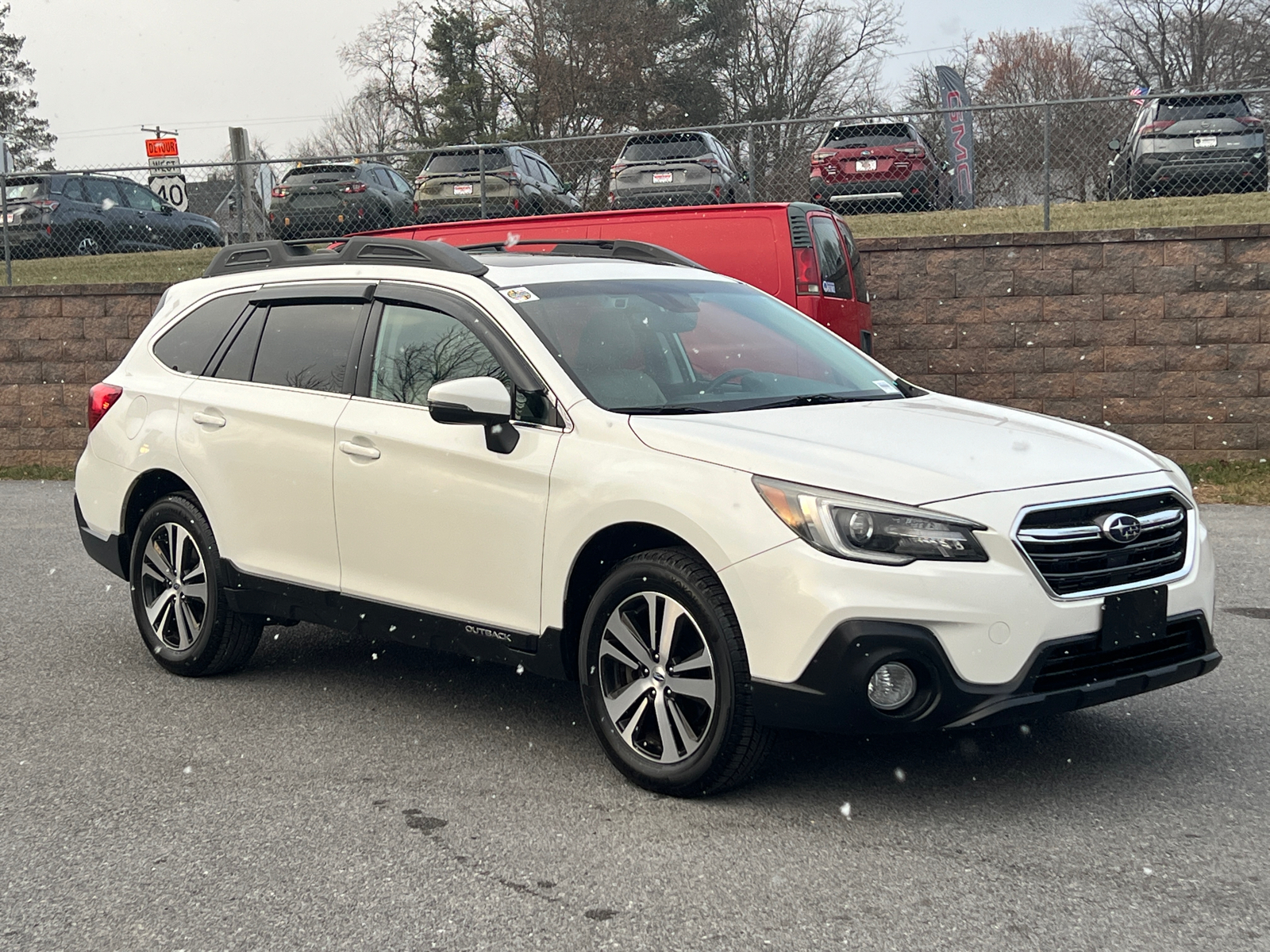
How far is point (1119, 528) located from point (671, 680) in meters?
1.39

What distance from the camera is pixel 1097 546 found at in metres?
4.02

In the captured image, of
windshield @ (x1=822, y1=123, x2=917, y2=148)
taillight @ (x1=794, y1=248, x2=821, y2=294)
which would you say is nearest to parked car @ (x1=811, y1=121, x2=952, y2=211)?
windshield @ (x1=822, y1=123, x2=917, y2=148)

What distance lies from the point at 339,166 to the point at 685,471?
13957mm

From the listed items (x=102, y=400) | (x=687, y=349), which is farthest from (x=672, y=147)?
(x=687, y=349)

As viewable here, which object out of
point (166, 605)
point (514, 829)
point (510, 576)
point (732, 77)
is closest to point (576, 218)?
point (166, 605)

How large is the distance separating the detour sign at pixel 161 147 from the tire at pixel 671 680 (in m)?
18.1

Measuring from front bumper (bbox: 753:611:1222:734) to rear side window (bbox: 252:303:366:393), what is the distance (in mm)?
2374

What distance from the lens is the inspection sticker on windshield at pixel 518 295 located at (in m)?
5.09

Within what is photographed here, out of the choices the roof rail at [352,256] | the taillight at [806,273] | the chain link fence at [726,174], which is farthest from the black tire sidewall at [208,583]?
the chain link fence at [726,174]

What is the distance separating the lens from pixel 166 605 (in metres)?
6.19

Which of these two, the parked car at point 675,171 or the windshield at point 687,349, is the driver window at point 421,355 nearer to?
the windshield at point 687,349

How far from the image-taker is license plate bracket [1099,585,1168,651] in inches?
158

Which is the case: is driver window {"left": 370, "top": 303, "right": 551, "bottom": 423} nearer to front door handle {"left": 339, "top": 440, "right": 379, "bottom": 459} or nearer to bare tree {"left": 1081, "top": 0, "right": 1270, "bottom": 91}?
front door handle {"left": 339, "top": 440, "right": 379, "bottom": 459}

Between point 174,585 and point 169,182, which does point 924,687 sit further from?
point 169,182
